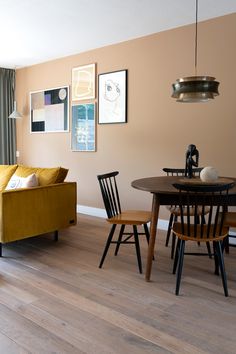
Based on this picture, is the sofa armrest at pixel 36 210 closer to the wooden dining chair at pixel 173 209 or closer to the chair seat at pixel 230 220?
the wooden dining chair at pixel 173 209

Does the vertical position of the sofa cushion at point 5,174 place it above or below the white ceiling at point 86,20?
below

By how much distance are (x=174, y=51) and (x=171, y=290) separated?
9.29 feet

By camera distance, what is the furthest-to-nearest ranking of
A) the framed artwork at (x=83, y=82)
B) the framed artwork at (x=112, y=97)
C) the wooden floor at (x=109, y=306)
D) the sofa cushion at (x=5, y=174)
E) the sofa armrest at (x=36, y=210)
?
1. the framed artwork at (x=83, y=82)
2. the framed artwork at (x=112, y=97)
3. the sofa cushion at (x=5, y=174)
4. the sofa armrest at (x=36, y=210)
5. the wooden floor at (x=109, y=306)

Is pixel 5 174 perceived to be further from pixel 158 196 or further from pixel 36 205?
pixel 158 196

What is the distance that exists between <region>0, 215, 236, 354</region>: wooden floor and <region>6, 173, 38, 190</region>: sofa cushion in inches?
28.1

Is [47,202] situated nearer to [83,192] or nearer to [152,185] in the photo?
[152,185]

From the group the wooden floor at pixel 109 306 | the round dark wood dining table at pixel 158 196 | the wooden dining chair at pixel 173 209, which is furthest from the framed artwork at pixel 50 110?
the round dark wood dining table at pixel 158 196

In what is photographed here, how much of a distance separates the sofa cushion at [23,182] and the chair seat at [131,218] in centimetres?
111

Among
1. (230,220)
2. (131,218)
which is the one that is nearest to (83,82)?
(131,218)

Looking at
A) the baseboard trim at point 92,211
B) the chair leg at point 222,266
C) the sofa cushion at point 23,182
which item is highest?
the sofa cushion at point 23,182

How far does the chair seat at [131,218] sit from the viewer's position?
2784 mm

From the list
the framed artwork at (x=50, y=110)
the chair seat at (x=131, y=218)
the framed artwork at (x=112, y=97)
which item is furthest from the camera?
the framed artwork at (x=50, y=110)

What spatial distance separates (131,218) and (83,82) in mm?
2870

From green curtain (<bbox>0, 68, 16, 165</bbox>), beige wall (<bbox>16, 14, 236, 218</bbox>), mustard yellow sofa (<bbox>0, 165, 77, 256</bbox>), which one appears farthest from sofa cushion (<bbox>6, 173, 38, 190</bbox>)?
green curtain (<bbox>0, 68, 16, 165</bbox>)
